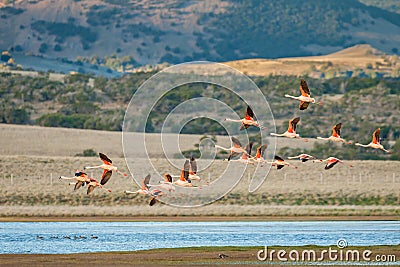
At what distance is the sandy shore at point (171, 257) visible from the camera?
3216 cm

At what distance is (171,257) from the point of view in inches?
1325

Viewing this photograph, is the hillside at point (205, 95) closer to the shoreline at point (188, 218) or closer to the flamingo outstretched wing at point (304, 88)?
the shoreline at point (188, 218)

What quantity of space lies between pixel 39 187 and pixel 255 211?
11560 mm

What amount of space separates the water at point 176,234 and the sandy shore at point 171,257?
1.52 meters

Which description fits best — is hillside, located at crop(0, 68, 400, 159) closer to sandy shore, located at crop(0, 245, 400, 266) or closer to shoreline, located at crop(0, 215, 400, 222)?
shoreline, located at crop(0, 215, 400, 222)

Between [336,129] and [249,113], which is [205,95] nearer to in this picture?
[249,113]

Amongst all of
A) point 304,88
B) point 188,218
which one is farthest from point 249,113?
point 188,218

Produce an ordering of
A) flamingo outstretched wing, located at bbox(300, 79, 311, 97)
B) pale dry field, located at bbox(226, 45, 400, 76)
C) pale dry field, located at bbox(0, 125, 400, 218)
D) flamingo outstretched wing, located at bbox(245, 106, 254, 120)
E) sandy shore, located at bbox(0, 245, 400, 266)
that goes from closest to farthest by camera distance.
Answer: flamingo outstretched wing, located at bbox(300, 79, 311, 97)
sandy shore, located at bbox(0, 245, 400, 266)
flamingo outstretched wing, located at bbox(245, 106, 254, 120)
pale dry field, located at bbox(0, 125, 400, 218)
pale dry field, located at bbox(226, 45, 400, 76)

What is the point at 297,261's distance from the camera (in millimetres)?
32812

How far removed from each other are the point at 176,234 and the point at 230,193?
15.1 m

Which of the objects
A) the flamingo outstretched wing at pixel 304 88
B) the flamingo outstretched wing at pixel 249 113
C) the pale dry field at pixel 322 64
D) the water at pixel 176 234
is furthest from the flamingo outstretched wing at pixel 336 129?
the pale dry field at pixel 322 64

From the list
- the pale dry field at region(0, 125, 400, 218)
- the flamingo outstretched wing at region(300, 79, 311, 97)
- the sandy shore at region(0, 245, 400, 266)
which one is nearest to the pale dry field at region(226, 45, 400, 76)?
the pale dry field at region(0, 125, 400, 218)

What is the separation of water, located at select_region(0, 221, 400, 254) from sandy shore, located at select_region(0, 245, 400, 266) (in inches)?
59.9

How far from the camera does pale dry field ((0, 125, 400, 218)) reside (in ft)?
176
